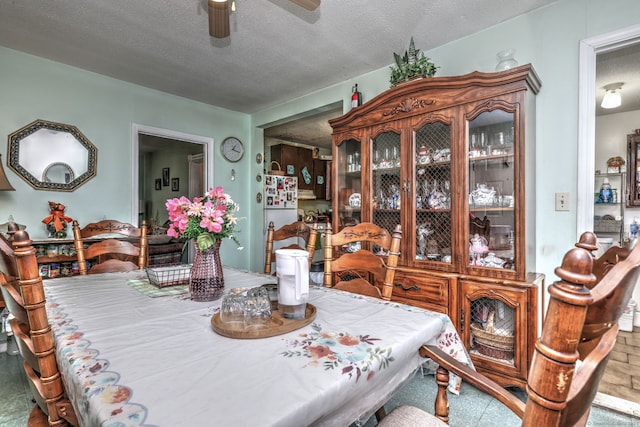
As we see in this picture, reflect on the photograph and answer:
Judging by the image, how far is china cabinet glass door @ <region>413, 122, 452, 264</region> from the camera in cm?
212

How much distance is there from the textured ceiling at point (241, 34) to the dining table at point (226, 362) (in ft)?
6.30

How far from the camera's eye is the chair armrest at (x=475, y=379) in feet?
2.55

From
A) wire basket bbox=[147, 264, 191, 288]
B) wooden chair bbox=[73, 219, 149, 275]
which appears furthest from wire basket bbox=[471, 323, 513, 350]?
wooden chair bbox=[73, 219, 149, 275]

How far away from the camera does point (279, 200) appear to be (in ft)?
14.8

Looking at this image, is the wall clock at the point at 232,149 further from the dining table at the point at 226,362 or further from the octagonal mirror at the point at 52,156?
the dining table at the point at 226,362

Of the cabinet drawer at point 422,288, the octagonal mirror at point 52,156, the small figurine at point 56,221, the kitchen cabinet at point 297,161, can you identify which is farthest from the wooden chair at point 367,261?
the kitchen cabinet at point 297,161

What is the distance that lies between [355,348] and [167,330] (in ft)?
1.80

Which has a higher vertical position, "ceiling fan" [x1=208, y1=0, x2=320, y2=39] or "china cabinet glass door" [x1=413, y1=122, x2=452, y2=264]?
"ceiling fan" [x1=208, y1=0, x2=320, y2=39]

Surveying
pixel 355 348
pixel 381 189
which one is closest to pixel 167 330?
pixel 355 348

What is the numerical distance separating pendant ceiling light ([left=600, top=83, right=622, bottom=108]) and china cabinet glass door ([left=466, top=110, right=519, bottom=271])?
2.20 metres

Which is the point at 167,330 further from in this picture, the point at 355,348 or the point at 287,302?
the point at 355,348

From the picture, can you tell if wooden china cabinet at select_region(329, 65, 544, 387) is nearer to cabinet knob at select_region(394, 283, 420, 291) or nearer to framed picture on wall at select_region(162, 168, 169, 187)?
cabinet knob at select_region(394, 283, 420, 291)

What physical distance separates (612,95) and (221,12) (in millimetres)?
3700

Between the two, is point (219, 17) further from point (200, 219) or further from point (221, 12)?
point (200, 219)
